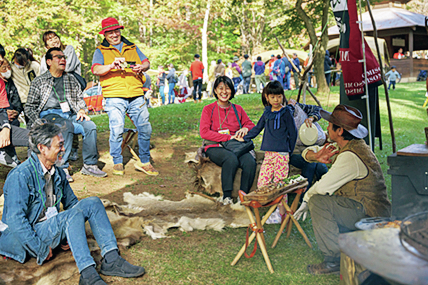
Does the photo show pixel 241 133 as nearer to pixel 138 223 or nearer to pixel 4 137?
pixel 138 223

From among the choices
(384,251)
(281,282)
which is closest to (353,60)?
(281,282)

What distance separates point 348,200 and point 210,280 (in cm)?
141

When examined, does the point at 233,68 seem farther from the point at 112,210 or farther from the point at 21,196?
the point at 21,196

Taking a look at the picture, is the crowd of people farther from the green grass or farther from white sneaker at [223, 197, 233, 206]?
the green grass

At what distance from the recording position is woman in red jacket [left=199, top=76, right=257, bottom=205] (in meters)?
4.99

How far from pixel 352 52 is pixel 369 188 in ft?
8.73

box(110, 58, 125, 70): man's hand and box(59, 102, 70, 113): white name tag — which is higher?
box(110, 58, 125, 70): man's hand

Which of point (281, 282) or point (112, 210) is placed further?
point (112, 210)

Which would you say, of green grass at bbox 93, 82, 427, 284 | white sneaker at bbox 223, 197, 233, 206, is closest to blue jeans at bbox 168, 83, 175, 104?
white sneaker at bbox 223, 197, 233, 206

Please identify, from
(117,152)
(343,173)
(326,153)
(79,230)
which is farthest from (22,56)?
(343,173)

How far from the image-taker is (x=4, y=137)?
200 inches

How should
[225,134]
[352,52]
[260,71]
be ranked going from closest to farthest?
1. [225,134]
2. [352,52]
3. [260,71]

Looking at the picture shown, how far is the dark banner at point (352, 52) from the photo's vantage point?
545 centimetres

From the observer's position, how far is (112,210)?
14.7ft
